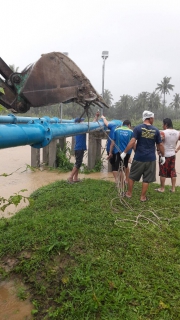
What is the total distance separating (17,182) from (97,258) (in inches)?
190

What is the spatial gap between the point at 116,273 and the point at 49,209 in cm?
198

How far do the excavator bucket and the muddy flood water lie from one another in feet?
2.68

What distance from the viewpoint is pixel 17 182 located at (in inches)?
277

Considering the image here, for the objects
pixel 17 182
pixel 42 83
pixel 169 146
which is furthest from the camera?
pixel 17 182

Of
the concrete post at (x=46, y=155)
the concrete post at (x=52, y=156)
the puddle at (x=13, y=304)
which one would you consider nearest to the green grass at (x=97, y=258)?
the puddle at (x=13, y=304)

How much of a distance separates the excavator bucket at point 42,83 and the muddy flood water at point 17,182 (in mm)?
816

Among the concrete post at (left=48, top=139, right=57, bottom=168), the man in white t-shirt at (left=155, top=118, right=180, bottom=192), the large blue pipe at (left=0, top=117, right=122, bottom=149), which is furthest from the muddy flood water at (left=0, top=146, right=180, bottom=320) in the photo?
the man in white t-shirt at (left=155, top=118, right=180, bottom=192)

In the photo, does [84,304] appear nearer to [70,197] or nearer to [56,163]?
[70,197]

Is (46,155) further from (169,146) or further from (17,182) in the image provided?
(169,146)

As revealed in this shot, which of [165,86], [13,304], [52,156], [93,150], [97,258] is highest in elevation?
[165,86]

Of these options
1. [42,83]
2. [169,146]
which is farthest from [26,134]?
[169,146]

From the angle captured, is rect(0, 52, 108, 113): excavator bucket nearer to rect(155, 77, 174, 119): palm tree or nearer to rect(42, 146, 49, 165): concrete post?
rect(42, 146, 49, 165): concrete post

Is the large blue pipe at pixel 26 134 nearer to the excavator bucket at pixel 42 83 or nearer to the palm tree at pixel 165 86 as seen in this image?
the excavator bucket at pixel 42 83

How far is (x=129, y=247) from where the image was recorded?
2.94 meters
